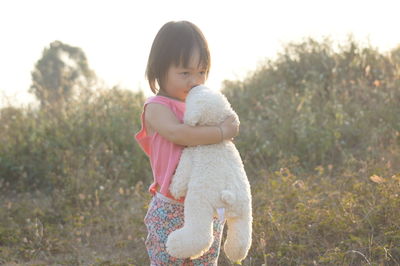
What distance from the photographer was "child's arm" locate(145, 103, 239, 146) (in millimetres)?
2248

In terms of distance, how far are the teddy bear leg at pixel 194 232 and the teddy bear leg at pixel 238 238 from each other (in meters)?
0.10

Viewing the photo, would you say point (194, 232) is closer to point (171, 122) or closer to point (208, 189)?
point (208, 189)

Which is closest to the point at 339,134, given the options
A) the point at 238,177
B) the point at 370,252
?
the point at 370,252

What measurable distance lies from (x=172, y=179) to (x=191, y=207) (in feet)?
0.60

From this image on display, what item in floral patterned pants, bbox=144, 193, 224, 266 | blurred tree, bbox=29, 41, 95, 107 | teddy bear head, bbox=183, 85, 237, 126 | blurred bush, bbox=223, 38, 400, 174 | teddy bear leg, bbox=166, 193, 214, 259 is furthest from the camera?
blurred tree, bbox=29, 41, 95, 107

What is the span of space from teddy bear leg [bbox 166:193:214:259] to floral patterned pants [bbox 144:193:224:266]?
21cm

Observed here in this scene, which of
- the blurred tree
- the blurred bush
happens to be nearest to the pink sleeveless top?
A: the blurred bush

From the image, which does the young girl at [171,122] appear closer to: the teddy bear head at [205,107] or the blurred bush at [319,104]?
the teddy bear head at [205,107]

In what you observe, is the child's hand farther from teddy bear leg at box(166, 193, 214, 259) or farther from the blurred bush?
the blurred bush

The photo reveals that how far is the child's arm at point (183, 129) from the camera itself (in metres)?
2.25

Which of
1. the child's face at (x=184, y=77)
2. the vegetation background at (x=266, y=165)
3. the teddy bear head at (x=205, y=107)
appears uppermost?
the child's face at (x=184, y=77)

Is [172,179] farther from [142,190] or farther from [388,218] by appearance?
[142,190]

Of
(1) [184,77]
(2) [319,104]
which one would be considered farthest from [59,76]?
(1) [184,77]

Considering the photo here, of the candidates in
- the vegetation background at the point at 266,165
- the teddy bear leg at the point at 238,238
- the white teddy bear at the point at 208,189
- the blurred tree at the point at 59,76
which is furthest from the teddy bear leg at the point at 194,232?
the blurred tree at the point at 59,76
